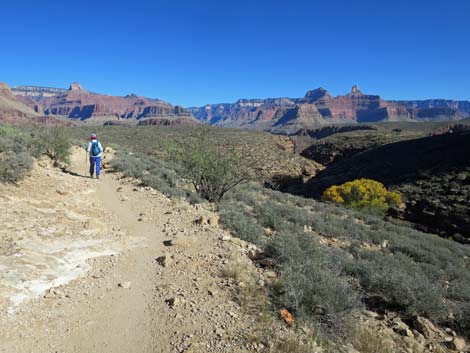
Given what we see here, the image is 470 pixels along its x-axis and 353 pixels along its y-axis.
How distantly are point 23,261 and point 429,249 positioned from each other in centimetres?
1202

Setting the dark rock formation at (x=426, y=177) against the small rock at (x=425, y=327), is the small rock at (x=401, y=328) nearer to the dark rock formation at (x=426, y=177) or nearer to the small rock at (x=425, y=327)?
the small rock at (x=425, y=327)

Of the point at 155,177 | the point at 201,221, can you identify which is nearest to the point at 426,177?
the point at 155,177

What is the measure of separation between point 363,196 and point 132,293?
1082 inches

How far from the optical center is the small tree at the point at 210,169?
36.0 feet

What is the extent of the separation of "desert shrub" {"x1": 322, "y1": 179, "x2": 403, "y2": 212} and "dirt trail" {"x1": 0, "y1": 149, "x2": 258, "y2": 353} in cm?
2266

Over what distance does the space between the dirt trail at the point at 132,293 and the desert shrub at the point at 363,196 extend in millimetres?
22659

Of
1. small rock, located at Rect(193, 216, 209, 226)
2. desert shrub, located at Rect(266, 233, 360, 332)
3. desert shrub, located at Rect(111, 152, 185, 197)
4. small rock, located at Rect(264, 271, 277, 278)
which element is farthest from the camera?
desert shrub, located at Rect(111, 152, 185, 197)

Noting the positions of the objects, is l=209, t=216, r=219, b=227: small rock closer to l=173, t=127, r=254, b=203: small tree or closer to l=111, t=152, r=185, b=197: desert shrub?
l=111, t=152, r=185, b=197: desert shrub

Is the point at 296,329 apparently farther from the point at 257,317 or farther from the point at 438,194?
the point at 438,194

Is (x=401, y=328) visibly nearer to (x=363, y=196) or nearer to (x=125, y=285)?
(x=125, y=285)

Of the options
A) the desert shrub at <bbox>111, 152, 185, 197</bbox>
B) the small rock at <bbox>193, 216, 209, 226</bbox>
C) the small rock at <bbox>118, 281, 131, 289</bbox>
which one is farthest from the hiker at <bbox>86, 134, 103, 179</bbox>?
the small rock at <bbox>118, 281, 131, 289</bbox>

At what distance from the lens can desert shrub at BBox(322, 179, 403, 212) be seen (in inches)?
1059

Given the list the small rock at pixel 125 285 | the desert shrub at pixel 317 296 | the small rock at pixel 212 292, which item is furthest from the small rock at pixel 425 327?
the small rock at pixel 125 285

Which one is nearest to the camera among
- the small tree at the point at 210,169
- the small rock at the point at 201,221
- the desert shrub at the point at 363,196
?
the small rock at the point at 201,221
